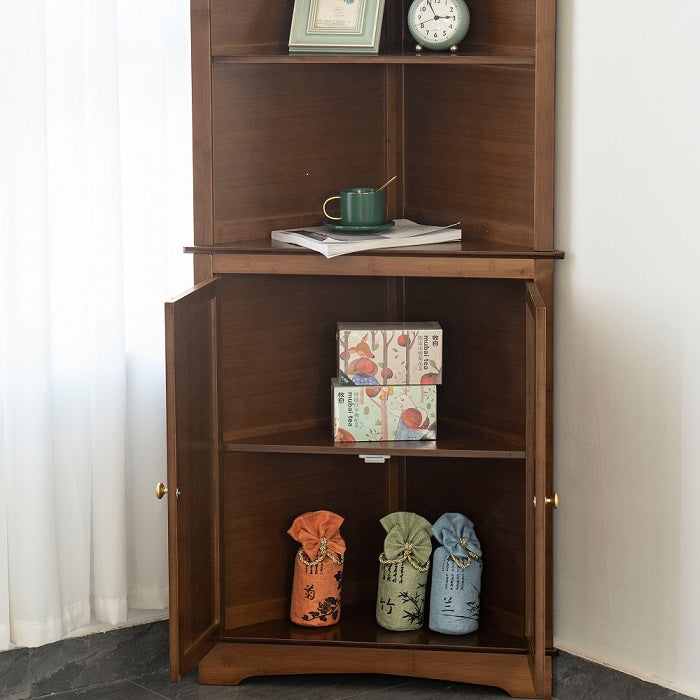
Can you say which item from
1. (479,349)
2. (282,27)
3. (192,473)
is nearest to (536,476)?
(479,349)

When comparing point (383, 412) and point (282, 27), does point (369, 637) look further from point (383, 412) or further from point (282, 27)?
point (282, 27)

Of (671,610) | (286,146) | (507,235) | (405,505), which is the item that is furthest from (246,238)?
(671,610)

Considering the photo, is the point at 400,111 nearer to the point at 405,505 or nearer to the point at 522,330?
the point at 522,330

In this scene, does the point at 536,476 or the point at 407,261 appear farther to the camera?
the point at 407,261

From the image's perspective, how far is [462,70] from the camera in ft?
7.35

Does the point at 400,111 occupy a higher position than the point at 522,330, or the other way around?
the point at 400,111

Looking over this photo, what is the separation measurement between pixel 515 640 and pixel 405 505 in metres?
0.40

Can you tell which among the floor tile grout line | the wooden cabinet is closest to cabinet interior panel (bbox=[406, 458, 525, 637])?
the wooden cabinet

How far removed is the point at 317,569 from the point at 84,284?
75 centimetres

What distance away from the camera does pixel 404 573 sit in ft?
7.38

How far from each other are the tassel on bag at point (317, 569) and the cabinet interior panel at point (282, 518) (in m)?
0.06

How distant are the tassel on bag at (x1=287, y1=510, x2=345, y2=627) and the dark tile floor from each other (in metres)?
0.13

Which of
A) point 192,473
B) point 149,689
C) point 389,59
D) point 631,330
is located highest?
point 389,59

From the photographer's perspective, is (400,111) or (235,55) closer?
(235,55)
